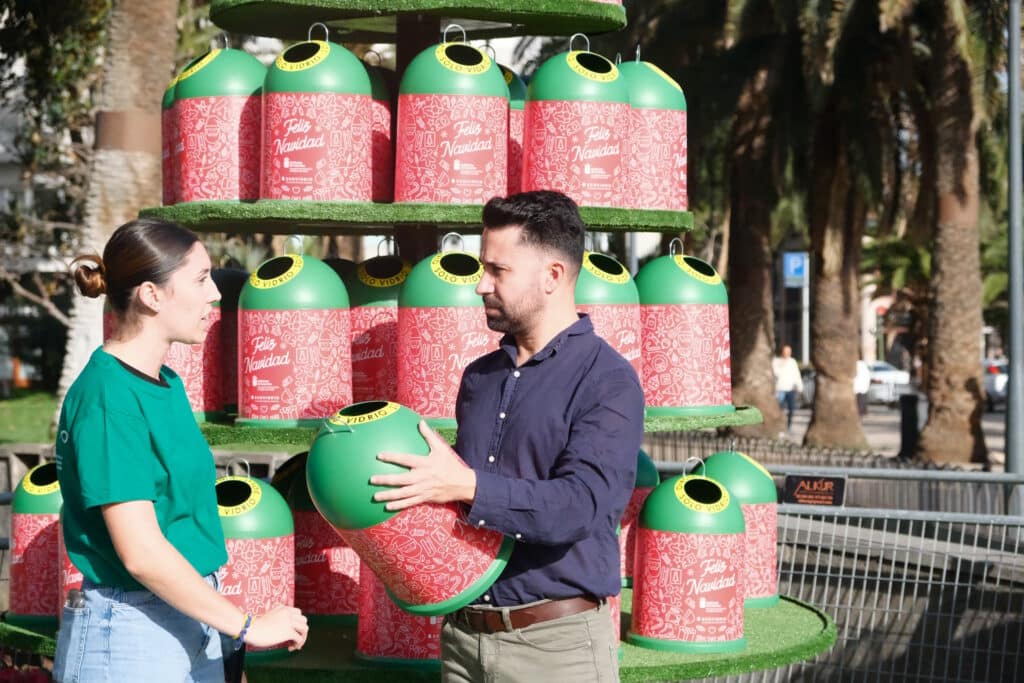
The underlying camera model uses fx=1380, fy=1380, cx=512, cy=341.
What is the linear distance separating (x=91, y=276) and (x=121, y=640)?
0.87 m

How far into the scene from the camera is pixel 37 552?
16.9ft

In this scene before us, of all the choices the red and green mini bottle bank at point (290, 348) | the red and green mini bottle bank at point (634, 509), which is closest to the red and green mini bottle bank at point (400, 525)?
the red and green mini bottle bank at point (290, 348)

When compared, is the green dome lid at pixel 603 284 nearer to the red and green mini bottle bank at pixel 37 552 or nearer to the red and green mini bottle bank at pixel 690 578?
the red and green mini bottle bank at pixel 690 578

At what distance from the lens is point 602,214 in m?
5.00

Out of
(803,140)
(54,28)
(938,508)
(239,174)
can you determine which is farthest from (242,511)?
(803,140)

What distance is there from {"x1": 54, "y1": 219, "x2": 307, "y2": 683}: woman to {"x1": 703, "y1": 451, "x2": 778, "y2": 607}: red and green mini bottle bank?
2.90 meters

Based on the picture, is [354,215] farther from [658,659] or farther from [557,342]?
[658,659]

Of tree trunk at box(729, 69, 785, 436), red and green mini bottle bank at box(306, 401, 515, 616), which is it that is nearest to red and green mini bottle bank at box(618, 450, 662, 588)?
red and green mini bottle bank at box(306, 401, 515, 616)

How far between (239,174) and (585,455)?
2.46 m

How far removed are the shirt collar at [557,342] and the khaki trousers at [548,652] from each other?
2.15ft

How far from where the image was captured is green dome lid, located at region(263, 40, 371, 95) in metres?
4.90

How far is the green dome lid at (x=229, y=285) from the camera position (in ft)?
18.0

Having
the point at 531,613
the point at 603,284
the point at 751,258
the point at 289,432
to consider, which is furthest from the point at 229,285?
the point at 751,258

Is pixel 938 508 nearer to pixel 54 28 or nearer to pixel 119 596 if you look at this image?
pixel 119 596
